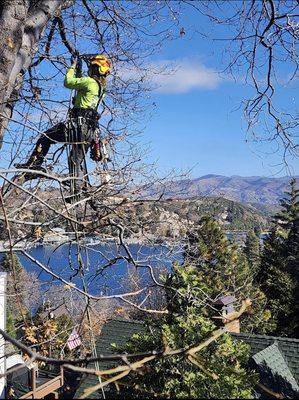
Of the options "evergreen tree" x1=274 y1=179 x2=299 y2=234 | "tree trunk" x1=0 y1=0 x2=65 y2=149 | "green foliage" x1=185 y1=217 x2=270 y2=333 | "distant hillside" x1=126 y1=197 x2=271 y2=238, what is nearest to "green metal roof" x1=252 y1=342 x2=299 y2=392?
"green foliage" x1=185 y1=217 x2=270 y2=333

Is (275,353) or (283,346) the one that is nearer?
(275,353)

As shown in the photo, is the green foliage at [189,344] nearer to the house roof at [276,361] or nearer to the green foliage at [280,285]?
the house roof at [276,361]

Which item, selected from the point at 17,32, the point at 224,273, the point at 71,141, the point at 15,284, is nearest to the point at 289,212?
the point at 224,273

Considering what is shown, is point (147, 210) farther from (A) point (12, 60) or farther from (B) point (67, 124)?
(A) point (12, 60)

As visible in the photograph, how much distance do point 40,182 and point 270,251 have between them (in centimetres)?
2302

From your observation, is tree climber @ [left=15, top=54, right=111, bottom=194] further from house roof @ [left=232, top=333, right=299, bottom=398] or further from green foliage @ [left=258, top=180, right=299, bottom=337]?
green foliage @ [left=258, top=180, right=299, bottom=337]

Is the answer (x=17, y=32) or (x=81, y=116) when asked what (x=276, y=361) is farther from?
(x=17, y=32)

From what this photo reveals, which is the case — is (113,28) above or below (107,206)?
above

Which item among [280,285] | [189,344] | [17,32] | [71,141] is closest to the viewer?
[17,32]

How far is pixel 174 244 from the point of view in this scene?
411cm

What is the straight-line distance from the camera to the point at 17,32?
310 cm

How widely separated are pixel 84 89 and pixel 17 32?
157cm

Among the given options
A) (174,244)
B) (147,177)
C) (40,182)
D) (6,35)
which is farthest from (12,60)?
(174,244)

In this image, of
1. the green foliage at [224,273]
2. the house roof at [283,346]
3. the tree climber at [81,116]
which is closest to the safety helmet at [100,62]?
the tree climber at [81,116]
